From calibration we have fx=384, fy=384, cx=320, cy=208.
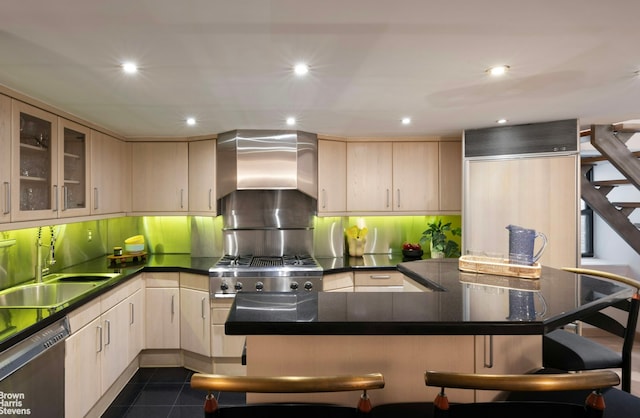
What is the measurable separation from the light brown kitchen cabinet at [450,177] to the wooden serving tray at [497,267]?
1.81 m

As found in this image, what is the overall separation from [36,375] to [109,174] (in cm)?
204

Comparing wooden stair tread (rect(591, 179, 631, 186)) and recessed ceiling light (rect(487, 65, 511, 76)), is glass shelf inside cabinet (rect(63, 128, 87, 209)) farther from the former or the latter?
wooden stair tread (rect(591, 179, 631, 186))

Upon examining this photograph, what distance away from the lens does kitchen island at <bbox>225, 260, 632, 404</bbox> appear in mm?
1280

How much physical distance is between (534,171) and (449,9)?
2.35 metres

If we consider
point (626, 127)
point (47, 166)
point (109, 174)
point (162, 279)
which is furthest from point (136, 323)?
point (626, 127)

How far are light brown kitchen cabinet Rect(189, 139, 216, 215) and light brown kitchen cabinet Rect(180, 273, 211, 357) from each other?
707 millimetres

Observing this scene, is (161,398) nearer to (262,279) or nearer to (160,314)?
(160,314)

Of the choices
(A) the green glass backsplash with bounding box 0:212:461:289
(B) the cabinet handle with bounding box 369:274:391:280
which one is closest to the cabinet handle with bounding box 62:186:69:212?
(A) the green glass backsplash with bounding box 0:212:461:289

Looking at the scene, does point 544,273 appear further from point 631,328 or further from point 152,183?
point 152,183

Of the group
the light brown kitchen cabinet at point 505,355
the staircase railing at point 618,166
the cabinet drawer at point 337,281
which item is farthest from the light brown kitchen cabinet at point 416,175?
the light brown kitchen cabinet at point 505,355

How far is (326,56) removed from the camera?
1.80 meters

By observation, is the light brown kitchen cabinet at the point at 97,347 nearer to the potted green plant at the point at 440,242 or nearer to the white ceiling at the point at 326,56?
the white ceiling at the point at 326,56

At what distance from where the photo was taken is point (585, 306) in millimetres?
1519

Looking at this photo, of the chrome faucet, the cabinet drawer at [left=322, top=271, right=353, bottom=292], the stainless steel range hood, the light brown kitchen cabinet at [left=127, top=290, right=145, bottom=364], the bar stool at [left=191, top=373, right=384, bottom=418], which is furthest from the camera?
the stainless steel range hood
